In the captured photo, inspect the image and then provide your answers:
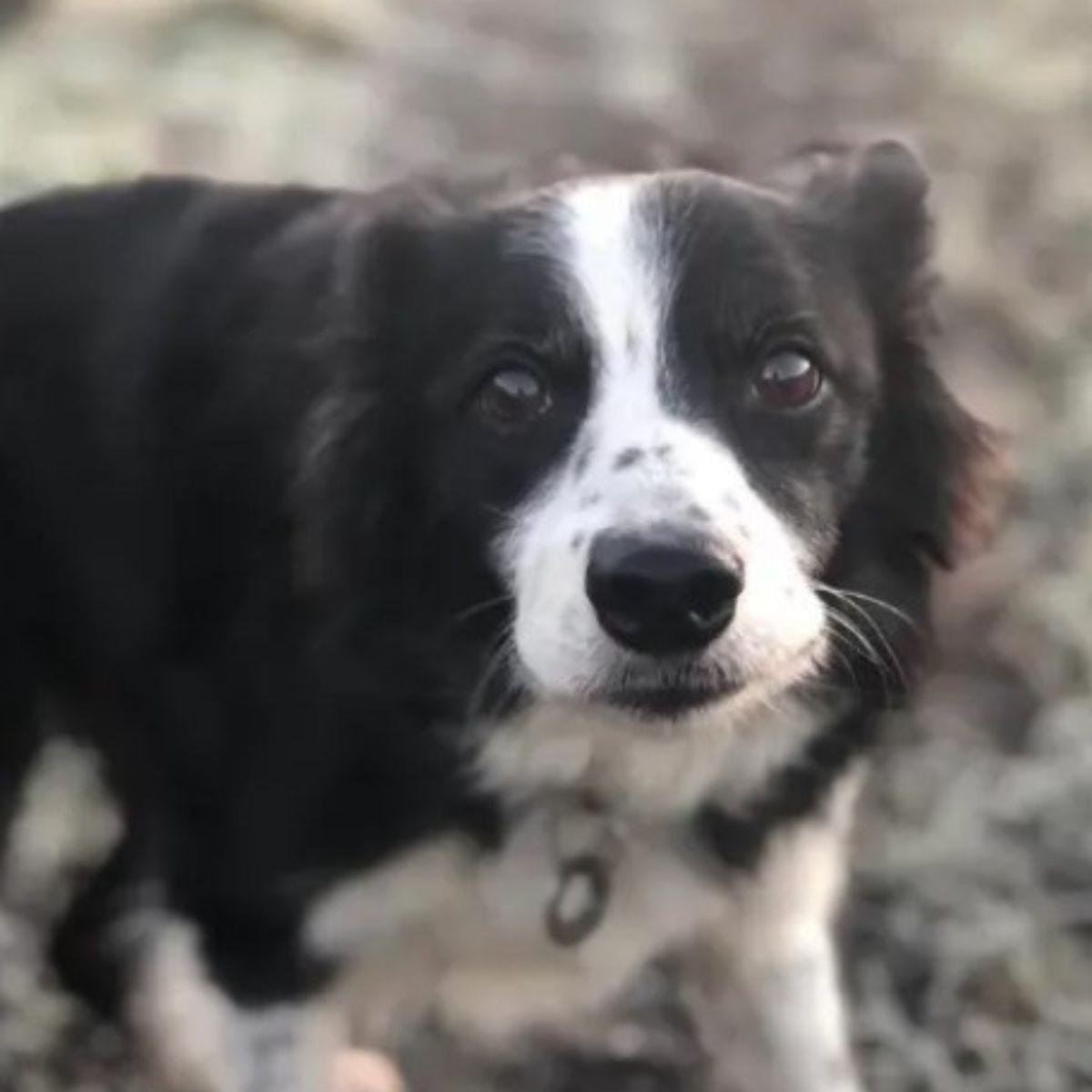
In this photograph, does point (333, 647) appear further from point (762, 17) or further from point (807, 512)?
point (762, 17)

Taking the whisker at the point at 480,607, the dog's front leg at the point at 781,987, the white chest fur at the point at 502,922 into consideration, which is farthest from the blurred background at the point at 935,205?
the whisker at the point at 480,607

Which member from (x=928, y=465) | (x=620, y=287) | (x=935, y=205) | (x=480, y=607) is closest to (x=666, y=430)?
(x=620, y=287)

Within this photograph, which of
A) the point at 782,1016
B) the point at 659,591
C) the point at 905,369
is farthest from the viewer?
the point at 782,1016

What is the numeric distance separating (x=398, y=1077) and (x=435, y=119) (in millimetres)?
2002

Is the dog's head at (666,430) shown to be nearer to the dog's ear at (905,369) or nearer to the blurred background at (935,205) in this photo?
the dog's ear at (905,369)

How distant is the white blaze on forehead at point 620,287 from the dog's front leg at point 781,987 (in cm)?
55

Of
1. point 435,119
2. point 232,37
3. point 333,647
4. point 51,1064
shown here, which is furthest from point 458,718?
point 232,37

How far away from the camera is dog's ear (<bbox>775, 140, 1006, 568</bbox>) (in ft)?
7.11

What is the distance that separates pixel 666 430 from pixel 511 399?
0.15m

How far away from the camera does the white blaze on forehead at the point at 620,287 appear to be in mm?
1962

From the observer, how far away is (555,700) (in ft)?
6.64

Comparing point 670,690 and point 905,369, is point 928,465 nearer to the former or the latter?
point 905,369

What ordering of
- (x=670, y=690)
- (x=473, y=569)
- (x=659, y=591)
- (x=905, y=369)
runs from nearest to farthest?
(x=659, y=591), (x=670, y=690), (x=473, y=569), (x=905, y=369)

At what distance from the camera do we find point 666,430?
192 centimetres
